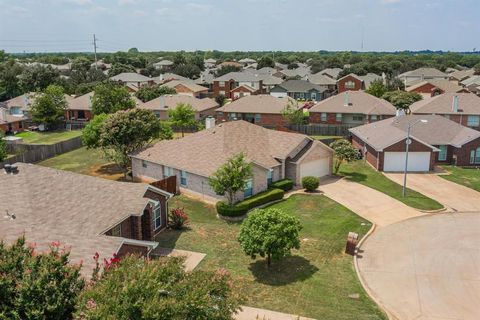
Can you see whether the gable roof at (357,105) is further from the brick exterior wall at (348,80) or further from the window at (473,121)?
the brick exterior wall at (348,80)

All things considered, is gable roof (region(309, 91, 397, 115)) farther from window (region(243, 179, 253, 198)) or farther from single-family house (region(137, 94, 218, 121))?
window (region(243, 179, 253, 198))

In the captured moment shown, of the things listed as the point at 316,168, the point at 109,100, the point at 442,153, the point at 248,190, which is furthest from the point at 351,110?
the point at 109,100

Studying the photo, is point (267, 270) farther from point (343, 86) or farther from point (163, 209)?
point (343, 86)

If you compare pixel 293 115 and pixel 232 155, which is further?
pixel 293 115

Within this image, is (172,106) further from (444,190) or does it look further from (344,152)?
(444,190)

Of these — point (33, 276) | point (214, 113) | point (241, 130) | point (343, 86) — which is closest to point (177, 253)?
point (33, 276)
